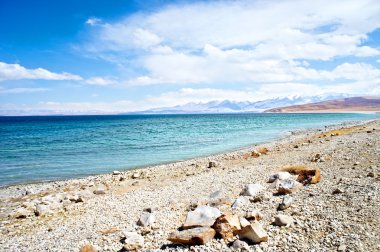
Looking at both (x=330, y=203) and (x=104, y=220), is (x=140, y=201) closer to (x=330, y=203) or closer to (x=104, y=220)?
(x=104, y=220)

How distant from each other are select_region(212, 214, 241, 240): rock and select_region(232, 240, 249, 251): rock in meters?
0.42

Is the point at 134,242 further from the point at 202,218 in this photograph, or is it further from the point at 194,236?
the point at 202,218

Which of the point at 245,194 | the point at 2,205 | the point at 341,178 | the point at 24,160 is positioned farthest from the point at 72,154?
the point at 341,178

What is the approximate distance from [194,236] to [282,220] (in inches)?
104

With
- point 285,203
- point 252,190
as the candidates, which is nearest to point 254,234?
point 285,203

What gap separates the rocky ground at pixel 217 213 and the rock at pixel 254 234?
3 cm

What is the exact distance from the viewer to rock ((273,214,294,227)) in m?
9.00

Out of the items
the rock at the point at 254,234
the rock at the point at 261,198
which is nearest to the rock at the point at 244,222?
the rock at the point at 254,234

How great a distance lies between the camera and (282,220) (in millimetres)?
9031

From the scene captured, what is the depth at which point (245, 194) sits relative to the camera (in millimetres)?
13008

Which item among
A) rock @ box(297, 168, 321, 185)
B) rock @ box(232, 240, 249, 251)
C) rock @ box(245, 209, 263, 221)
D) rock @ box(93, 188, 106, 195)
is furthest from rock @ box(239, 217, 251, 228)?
rock @ box(93, 188, 106, 195)

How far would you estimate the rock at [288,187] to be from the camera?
12188 millimetres

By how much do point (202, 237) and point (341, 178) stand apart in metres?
7.76

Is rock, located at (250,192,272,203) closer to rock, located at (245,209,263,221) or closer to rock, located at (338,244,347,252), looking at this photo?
rock, located at (245,209,263,221)
